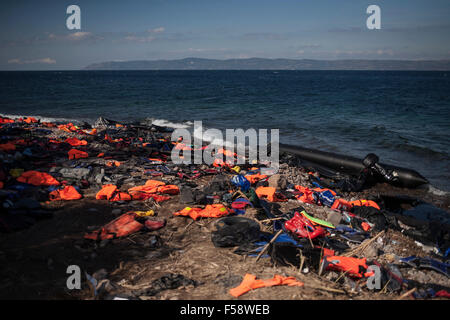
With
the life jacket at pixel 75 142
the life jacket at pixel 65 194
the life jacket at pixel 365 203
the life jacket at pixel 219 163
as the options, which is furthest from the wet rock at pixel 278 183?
the life jacket at pixel 75 142

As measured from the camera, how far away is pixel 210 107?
29.0m

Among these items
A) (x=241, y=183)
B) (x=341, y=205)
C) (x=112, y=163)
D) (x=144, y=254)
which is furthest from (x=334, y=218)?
(x=112, y=163)

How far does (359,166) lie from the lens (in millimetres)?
10414

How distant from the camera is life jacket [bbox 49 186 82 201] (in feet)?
19.6

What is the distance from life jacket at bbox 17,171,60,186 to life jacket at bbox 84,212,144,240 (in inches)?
100

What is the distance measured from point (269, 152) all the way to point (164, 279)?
878cm

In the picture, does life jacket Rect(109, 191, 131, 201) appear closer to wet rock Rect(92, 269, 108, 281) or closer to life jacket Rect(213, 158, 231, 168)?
wet rock Rect(92, 269, 108, 281)

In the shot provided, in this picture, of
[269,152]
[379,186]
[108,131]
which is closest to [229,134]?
[269,152]

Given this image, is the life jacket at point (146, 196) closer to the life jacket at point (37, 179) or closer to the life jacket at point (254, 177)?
the life jacket at point (37, 179)

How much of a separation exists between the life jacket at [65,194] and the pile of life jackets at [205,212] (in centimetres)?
225

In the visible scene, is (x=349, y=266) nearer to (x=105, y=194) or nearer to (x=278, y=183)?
(x=278, y=183)

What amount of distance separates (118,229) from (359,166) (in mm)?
8695

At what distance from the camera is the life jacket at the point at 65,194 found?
236 inches
